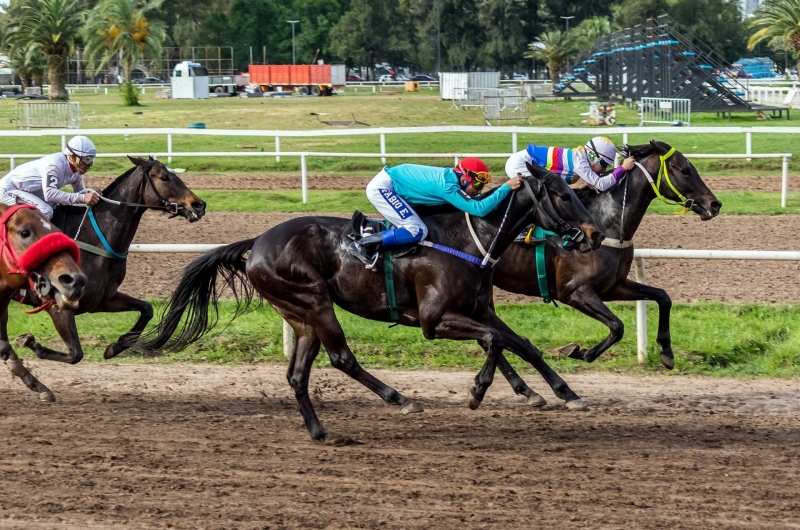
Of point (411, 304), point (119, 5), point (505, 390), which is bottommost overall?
point (505, 390)

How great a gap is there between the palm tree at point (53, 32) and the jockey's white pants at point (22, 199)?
3937cm

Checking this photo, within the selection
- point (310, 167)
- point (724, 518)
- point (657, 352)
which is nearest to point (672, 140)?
point (310, 167)

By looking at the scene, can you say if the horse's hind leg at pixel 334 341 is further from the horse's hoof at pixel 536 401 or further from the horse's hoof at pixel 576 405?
the horse's hoof at pixel 576 405

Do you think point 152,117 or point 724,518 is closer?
point 724,518

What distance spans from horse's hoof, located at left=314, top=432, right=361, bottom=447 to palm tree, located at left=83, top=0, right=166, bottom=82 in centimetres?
4600

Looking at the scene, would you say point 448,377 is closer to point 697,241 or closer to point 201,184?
point 697,241

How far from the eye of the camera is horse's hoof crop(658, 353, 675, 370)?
7.75 metres

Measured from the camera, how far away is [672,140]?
23.1m

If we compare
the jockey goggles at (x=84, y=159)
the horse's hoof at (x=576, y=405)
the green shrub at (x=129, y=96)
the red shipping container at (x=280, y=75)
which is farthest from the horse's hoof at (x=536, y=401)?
the red shipping container at (x=280, y=75)

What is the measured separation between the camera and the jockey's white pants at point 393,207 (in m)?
6.50

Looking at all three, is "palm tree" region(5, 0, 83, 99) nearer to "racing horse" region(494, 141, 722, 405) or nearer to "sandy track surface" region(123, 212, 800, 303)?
"sandy track surface" region(123, 212, 800, 303)

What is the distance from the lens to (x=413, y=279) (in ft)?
21.4

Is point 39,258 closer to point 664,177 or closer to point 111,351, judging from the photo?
point 111,351

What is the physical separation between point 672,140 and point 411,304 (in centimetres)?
1776
